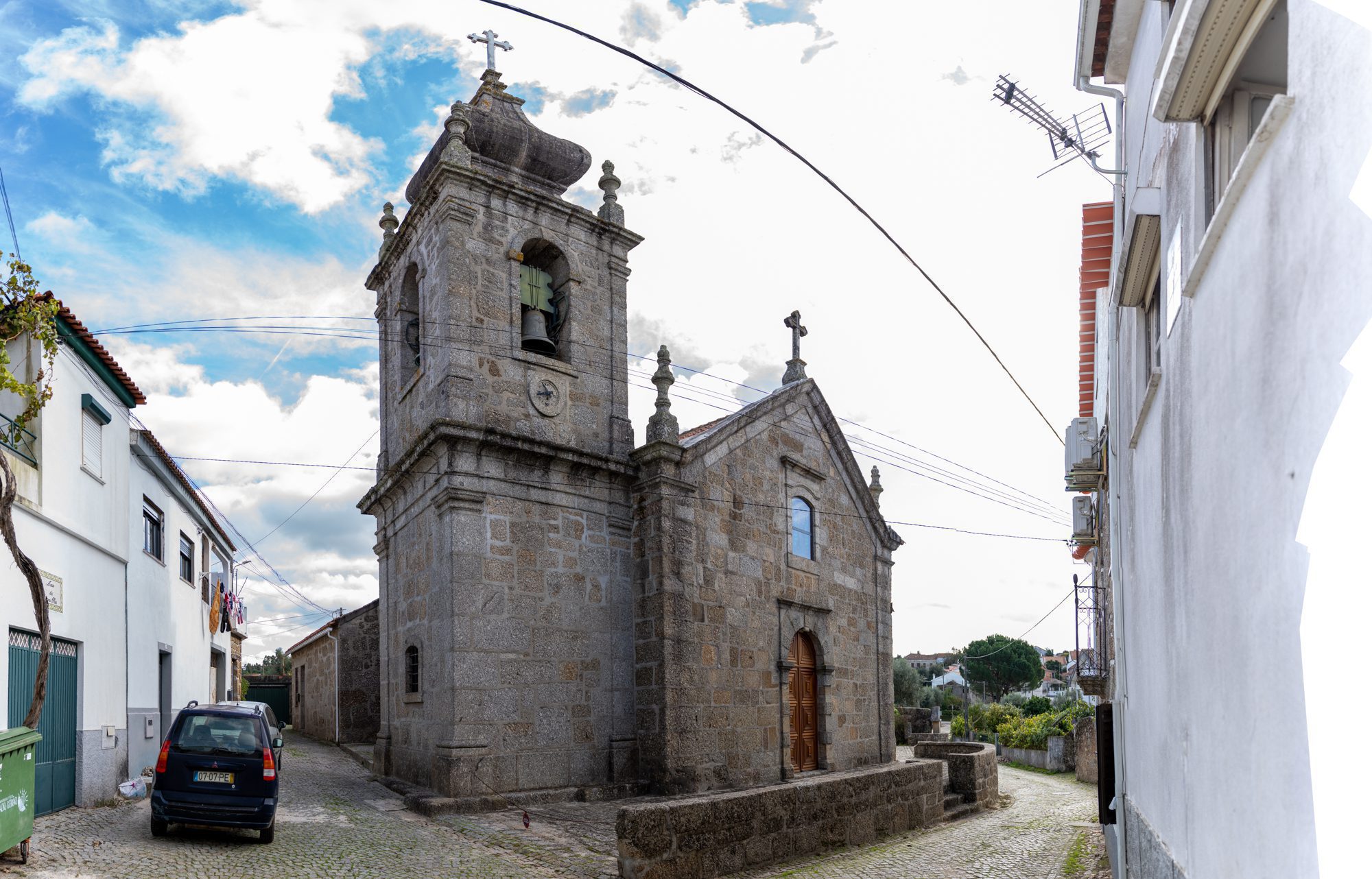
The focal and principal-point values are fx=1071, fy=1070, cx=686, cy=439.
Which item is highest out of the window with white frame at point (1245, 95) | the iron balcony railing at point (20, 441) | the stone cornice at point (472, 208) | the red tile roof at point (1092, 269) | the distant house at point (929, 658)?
the stone cornice at point (472, 208)

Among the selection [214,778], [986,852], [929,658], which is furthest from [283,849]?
[929,658]

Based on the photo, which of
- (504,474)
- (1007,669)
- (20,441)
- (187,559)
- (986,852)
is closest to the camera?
(20,441)

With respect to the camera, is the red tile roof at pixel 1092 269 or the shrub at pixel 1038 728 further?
the shrub at pixel 1038 728

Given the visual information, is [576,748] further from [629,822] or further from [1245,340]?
[1245,340]

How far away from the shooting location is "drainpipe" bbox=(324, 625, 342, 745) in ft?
78.0

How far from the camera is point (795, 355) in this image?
2008 cm

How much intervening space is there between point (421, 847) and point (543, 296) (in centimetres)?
827

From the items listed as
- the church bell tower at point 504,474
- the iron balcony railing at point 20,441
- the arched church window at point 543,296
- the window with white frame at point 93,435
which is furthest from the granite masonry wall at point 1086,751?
the iron balcony railing at point 20,441

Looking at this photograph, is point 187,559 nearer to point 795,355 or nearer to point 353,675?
point 353,675

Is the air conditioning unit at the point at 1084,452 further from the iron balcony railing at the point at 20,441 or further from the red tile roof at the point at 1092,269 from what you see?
the iron balcony railing at the point at 20,441

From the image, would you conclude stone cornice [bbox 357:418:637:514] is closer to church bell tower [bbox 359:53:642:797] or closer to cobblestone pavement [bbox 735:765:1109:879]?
church bell tower [bbox 359:53:642:797]

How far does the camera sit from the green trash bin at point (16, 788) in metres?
8.54

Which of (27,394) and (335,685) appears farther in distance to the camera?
(335,685)

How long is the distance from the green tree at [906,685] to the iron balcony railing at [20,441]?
39.4 m
